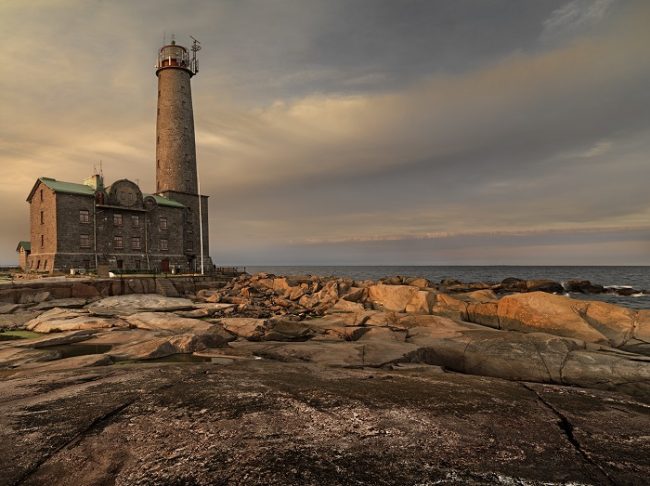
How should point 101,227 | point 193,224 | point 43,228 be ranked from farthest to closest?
point 193,224, point 101,227, point 43,228

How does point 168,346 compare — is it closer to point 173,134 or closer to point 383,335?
point 383,335

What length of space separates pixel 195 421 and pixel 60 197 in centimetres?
4307

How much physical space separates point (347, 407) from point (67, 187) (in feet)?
151

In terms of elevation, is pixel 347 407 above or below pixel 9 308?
below

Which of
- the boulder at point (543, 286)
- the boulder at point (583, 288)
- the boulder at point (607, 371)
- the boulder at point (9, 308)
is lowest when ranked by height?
the boulder at point (583, 288)

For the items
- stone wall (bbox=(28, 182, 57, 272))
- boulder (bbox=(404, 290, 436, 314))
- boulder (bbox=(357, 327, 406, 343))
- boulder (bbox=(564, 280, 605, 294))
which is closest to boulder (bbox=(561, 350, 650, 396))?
boulder (bbox=(357, 327, 406, 343))

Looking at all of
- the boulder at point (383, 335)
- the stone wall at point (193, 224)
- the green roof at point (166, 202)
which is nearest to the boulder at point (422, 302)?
the boulder at point (383, 335)

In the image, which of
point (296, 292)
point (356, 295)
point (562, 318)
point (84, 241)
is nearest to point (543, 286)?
point (356, 295)

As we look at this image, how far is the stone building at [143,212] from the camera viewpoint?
127 ft

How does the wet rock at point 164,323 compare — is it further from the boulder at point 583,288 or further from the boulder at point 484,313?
the boulder at point 583,288

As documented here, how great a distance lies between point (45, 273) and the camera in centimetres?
3712

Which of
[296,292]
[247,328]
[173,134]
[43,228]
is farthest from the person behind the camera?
[173,134]

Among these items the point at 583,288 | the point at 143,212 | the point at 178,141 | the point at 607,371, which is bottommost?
the point at 583,288

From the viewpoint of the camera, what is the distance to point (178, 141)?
48.0 meters
